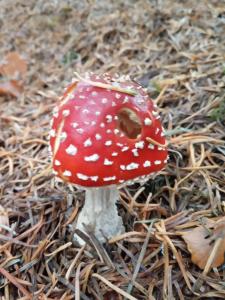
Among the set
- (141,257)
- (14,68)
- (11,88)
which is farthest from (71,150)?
(14,68)

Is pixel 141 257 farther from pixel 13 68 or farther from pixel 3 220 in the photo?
pixel 13 68

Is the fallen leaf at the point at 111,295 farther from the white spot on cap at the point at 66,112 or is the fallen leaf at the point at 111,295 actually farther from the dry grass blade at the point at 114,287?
the white spot on cap at the point at 66,112

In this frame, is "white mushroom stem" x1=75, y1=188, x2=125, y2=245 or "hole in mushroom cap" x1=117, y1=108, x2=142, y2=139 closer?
"hole in mushroom cap" x1=117, y1=108, x2=142, y2=139

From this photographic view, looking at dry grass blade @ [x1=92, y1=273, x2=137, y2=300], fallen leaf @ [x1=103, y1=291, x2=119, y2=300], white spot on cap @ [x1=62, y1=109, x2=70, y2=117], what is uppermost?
Answer: white spot on cap @ [x1=62, y1=109, x2=70, y2=117]

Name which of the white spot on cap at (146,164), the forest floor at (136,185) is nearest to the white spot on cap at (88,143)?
the white spot on cap at (146,164)

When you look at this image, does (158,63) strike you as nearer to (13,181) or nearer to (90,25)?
(90,25)

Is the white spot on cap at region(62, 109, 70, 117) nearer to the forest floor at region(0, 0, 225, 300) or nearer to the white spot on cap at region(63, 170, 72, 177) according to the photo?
the white spot on cap at region(63, 170, 72, 177)

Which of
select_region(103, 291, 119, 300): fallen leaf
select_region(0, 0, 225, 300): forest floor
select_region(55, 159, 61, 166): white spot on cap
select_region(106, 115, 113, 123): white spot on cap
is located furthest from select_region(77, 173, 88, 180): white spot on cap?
select_region(103, 291, 119, 300): fallen leaf
